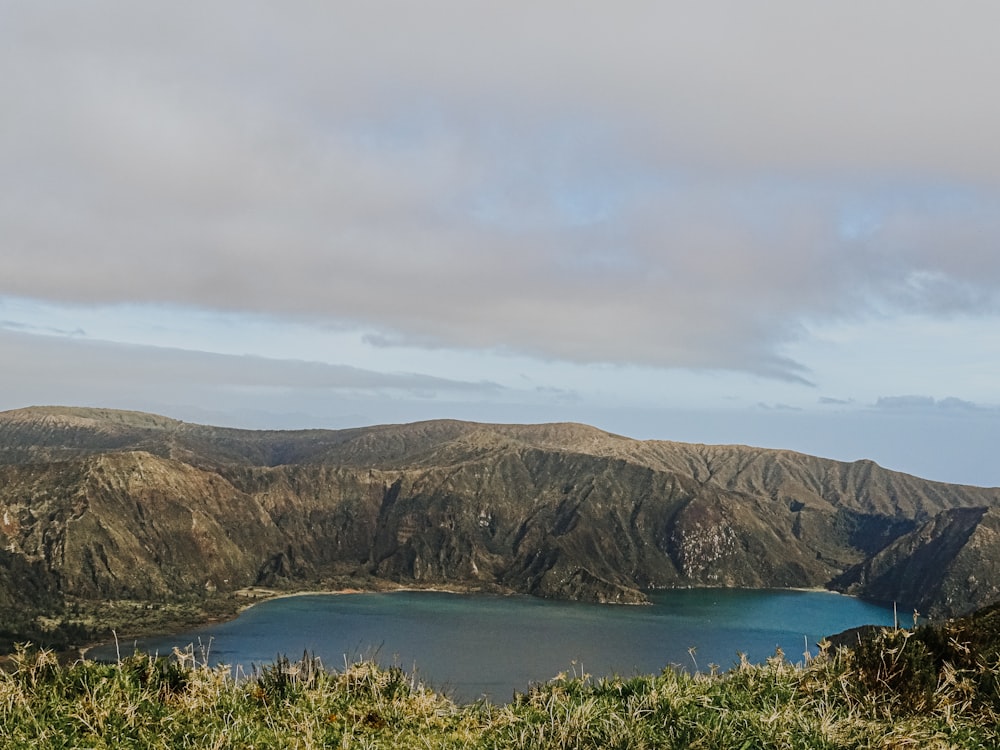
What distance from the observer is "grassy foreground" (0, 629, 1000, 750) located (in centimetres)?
1109

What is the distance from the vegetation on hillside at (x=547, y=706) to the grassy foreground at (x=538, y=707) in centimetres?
3

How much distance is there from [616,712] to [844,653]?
5539 mm

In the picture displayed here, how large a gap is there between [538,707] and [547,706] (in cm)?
43

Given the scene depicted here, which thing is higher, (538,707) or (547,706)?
(547,706)

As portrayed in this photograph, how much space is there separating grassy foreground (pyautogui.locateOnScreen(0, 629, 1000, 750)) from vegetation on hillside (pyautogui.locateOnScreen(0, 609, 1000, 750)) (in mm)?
28

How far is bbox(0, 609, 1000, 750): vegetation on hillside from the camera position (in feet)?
36.4

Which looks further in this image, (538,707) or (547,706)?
(538,707)

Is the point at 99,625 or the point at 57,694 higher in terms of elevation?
the point at 57,694

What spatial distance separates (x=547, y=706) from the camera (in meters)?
13.7

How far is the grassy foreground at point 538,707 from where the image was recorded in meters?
11.1

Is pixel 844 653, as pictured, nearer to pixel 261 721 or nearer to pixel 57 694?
pixel 261 721

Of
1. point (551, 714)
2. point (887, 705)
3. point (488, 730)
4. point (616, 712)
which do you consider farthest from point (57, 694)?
point (887, 705)

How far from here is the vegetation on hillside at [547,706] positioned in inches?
437

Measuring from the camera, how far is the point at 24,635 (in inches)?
7165
